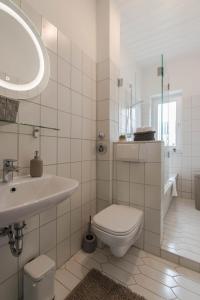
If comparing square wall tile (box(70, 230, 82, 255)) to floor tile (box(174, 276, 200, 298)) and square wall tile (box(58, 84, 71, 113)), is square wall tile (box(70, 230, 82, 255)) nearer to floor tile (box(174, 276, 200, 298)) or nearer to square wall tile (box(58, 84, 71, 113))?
floor tile (box(174, 276, 200, 298))

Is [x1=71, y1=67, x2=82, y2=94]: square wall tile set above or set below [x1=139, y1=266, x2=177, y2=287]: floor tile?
above

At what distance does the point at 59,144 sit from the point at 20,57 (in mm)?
646

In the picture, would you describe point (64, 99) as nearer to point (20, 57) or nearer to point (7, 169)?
point (20, 57)

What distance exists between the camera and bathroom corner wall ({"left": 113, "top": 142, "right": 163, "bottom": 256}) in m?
1.50

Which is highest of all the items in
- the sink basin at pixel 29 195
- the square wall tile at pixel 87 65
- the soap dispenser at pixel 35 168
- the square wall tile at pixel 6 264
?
the square wall tile at pixel 87 65

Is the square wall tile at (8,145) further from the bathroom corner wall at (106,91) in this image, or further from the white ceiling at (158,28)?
the white ceiling at (158,28)

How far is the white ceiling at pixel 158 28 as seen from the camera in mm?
1879

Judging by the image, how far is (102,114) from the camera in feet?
5.70

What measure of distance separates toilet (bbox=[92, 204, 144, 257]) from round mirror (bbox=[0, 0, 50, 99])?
1052 mm

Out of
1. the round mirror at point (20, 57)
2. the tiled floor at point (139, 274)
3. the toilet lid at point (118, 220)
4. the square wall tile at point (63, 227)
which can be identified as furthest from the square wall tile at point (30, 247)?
the round mirror at point (20, 57)

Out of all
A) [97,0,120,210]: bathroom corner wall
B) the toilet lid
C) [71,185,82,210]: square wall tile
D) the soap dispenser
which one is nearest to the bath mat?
the toilet lid

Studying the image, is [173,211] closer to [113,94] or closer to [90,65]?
[113,94]

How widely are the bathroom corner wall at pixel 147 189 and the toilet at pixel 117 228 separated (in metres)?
0.19

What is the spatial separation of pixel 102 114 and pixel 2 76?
1.00 m
